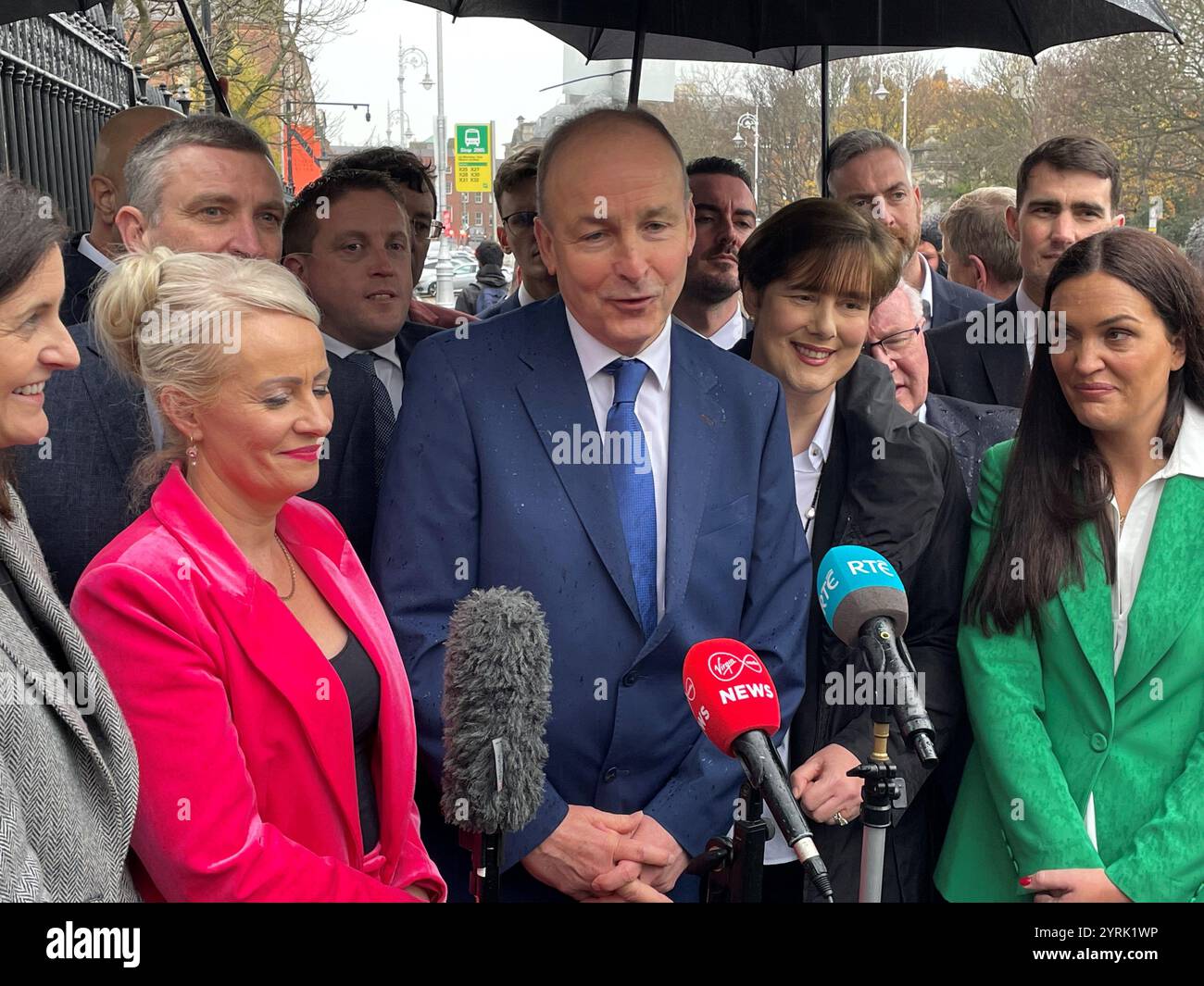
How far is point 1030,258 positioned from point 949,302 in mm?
809

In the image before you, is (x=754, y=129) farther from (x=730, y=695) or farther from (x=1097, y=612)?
(x=730, y=695)

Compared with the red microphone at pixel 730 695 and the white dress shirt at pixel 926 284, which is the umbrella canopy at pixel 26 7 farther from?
the white dress shirt at pixel 926 284

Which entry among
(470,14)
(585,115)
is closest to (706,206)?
(470,14)

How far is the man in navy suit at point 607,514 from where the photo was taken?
2.64 metres

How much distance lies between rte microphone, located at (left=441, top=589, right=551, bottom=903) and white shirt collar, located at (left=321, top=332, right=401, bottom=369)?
1850mm

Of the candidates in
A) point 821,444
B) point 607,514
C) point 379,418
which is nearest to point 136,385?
point 379,418

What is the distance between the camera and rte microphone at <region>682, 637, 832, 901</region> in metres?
1.87

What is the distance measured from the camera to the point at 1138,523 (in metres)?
2.81

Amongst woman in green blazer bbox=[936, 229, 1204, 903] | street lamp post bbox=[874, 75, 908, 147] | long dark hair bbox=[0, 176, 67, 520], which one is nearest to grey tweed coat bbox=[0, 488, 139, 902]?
long dark hair bbox=[0, 176, 67, 520]

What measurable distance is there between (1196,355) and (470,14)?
242 centimetres

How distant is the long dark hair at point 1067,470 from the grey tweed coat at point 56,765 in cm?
187

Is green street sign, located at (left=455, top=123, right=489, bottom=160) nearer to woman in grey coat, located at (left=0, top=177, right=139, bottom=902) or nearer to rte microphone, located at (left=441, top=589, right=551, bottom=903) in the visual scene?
woman in grey coat, located at (left=0, top=177, right=139, bottom=902)

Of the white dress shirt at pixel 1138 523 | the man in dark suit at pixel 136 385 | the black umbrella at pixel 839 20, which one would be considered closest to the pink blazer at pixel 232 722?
the man in dark suit at pixel 136 385
